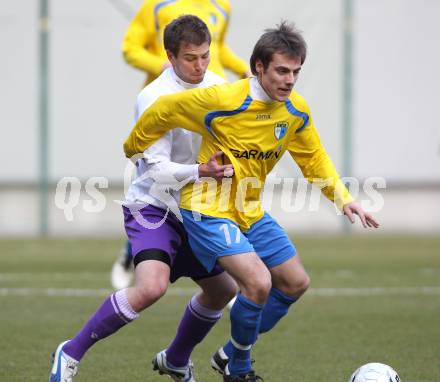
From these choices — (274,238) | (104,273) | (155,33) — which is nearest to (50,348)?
(274,238)

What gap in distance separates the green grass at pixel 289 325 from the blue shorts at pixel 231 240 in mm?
664

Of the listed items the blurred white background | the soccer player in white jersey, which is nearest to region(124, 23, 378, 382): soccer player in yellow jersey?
the soccer player in white jersey

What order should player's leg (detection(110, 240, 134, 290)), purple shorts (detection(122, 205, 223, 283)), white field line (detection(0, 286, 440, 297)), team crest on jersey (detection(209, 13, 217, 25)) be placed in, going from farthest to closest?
player's leg (detection(110, 240, 134, 290)) < white field line (detection(0, 286, 440, 297)) < team crest on jersey (detection(209, 13, 217, 25)) < purple shorts (detection(122, 205, 223, 283))

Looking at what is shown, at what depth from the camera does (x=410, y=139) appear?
16.0 m

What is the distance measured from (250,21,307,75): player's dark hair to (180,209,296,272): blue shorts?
0.77 m

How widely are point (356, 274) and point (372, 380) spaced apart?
5482 millimetres

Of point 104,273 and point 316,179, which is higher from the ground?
point 316,179

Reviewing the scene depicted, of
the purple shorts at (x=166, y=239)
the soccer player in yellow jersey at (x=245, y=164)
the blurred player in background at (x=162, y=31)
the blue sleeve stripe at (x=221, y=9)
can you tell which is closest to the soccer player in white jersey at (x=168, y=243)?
the purple shorts at (x=166, y=239)

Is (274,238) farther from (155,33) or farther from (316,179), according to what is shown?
(155,33)

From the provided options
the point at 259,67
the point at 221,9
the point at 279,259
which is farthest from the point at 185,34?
the point at 221,9

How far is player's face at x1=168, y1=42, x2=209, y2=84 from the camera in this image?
5.41 metres

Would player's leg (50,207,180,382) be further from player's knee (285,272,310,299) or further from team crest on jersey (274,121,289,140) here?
team crest on jersey (274,121,289,140)

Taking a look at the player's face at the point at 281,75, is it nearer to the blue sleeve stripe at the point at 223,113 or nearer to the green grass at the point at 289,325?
the blue sleeve stripe at the point at 223,113

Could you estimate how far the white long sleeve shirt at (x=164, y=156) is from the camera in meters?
5.28
